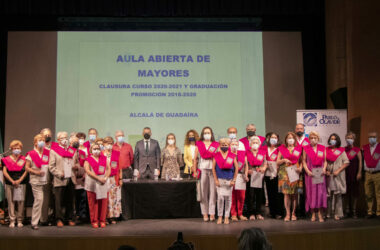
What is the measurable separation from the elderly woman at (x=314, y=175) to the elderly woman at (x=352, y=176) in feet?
2.23

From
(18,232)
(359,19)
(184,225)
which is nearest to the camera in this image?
(18,232)

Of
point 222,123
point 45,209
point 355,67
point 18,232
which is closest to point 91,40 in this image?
point 222,123

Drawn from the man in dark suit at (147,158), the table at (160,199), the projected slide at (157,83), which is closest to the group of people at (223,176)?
the table at (160,199)

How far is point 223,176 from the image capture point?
246 inches

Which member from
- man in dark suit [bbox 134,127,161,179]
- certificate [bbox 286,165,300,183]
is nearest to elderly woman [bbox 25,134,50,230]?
man in dark suit [bbox 134,127,161,179]

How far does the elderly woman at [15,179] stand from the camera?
20.3ft

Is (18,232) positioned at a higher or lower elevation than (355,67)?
lower

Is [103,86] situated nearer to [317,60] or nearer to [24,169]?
[24,169]

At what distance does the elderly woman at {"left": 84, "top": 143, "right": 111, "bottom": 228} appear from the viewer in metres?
6.00

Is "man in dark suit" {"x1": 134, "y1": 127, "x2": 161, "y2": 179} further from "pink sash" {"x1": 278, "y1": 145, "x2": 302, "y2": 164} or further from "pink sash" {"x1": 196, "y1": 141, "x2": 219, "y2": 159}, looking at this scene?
"pink sash" {"x1": 278, "y1": 145, "x2": 302, "y2": 164}

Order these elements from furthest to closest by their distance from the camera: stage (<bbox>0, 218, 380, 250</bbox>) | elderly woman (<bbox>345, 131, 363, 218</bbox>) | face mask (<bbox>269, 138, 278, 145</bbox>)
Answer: elderly woman (<bbox>345, 131, 363, 218</bbox>), face mask (<bbox>269, 138, 278, 145</bbox>), stage (<bbox>0, 218, 380, 250</bbox>)

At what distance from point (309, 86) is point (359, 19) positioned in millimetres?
1952

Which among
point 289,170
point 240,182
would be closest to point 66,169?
point 240,182

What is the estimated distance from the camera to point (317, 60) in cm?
977
